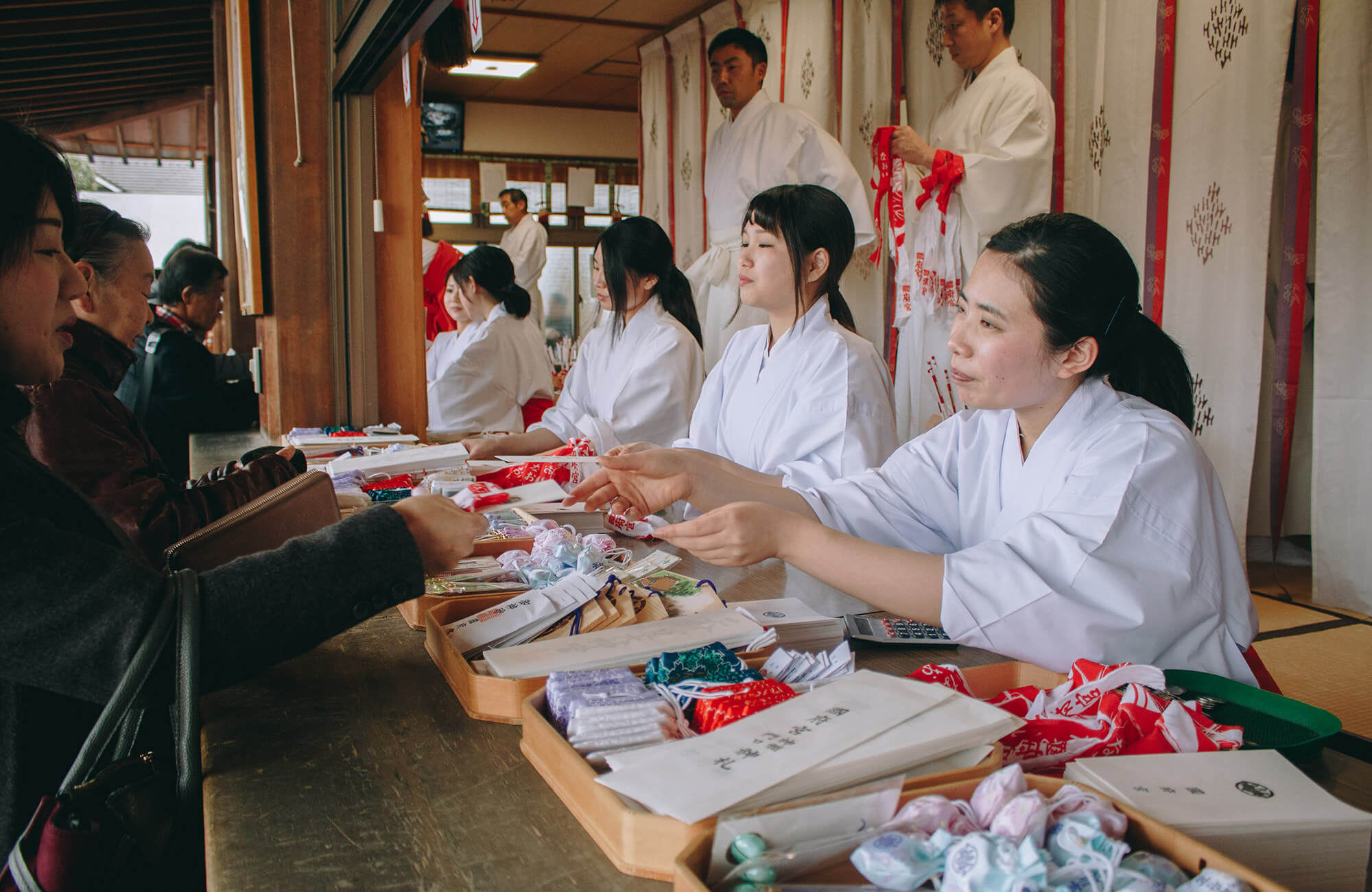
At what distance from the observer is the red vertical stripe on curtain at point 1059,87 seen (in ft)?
13.4

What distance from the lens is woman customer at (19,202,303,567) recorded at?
1567 mm

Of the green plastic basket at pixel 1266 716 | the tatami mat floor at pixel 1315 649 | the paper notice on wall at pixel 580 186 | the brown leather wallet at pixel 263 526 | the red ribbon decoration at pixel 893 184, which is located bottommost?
the tatami mat floor at pixel 1315 649

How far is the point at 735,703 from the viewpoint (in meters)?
0.80

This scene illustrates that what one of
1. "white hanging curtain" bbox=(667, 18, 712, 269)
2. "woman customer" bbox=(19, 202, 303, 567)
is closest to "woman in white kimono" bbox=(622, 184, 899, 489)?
"woman customer" bbox=(19, 202, 303, 567)

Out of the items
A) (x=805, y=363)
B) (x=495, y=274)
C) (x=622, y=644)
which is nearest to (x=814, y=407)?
(x=805, y=363)

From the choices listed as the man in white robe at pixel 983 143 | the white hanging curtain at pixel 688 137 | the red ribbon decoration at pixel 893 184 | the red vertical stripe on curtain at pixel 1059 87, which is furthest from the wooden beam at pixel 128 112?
the red vertical stripe on curtain at pixel 1059 87

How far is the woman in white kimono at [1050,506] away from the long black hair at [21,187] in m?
0.84

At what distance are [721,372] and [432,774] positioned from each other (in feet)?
6.54

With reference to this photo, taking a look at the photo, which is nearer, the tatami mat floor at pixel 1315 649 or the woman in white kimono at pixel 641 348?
the tatami mat floor at pixel 1315 649

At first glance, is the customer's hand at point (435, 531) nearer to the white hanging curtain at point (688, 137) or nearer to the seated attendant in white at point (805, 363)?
the seated attendant in white at point (805, 363)

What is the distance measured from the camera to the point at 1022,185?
361 cm

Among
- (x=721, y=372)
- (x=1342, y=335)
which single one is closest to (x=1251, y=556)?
(x=1342, y=335)

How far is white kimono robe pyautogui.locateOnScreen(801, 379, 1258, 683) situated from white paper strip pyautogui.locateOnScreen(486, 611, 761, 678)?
0.31 metres

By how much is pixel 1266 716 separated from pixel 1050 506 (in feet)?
1.36
